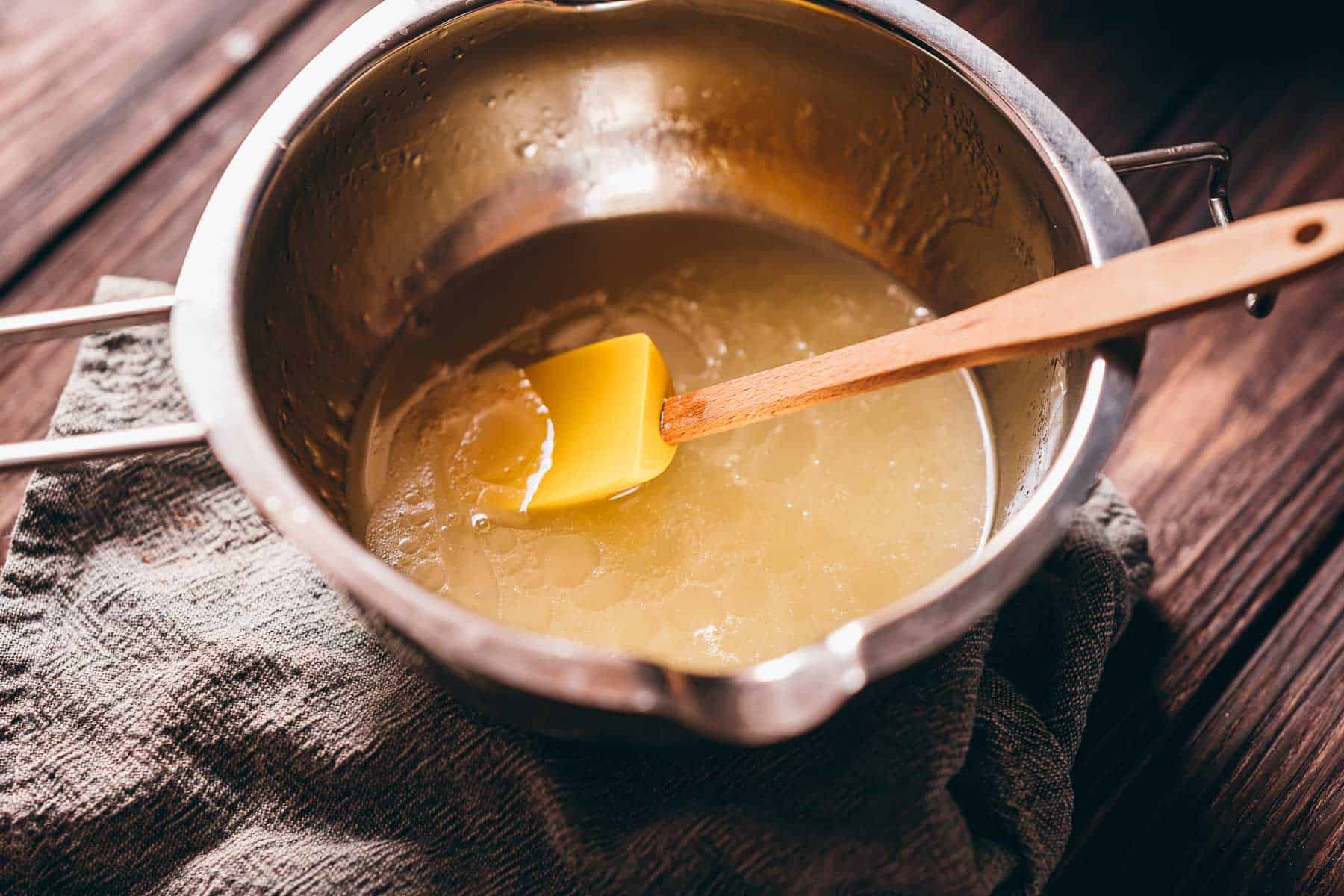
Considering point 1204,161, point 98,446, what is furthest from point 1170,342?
point 98,446

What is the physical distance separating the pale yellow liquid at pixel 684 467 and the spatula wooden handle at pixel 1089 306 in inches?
3.2

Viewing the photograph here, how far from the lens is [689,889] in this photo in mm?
534

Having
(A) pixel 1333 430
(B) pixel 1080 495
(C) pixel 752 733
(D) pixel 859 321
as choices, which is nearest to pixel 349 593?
(C) pixel 752 733

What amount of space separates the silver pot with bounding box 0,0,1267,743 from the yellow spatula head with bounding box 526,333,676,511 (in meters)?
0.14

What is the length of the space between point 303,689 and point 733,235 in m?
0.44

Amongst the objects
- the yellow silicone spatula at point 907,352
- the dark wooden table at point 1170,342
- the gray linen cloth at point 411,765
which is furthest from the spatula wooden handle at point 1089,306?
the dark wooden table at point 1170,342

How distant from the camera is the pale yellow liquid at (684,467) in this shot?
605mm

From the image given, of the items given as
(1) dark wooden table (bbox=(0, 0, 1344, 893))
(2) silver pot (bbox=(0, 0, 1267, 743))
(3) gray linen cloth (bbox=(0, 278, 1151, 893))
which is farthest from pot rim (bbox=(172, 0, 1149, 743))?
(1) dark wooden table (bbox=(0, 0, 1344, 893))

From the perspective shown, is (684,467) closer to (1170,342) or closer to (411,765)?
(411,765)

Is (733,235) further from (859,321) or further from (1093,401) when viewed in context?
(1093,401)

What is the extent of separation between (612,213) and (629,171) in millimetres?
37

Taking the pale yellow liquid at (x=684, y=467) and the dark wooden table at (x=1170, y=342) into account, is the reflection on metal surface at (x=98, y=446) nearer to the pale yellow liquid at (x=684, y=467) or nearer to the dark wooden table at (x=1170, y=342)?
the pale yellow liquid at (x=684, y=467)

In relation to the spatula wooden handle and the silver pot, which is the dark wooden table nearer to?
the silver pot

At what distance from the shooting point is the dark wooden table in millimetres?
627
